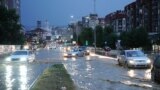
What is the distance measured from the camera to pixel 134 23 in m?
198

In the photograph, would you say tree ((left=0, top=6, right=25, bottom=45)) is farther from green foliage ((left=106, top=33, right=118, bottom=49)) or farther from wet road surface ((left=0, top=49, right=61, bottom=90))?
wet road surface ((left=0, top=49, right=61, bottom=90))

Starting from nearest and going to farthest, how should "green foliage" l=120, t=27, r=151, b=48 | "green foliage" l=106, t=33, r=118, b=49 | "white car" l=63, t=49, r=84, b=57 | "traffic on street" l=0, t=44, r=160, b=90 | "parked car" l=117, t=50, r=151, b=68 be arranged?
"traffic on street" l=0, t=44, r=160, b=90, "parked car" l=117, t=50, r=151, b=68, "white car" l=63, t=49, r=84, b=57, "green foliage" l=120, t=27, r=151, b=48, "green foliage" l=106, t=33, r=118, b=49

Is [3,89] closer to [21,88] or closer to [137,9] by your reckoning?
[21,88]

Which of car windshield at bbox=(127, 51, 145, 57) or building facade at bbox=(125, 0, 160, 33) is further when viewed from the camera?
building facade at bbox=(125, 0, 160, 33)

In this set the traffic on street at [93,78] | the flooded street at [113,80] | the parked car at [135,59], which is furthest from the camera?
the parked car at [135,59]

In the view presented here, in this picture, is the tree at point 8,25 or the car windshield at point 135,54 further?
the tree at point 8,25

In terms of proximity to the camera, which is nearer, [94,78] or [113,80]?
[113,80]

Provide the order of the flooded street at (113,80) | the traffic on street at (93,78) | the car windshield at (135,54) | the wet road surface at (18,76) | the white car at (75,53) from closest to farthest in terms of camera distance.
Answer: the wet road surface at (18,76) < the flooded street at (113,80) < the traffic on street at (93,78) < the car windshield at (135,54) < the white car at (75,53)

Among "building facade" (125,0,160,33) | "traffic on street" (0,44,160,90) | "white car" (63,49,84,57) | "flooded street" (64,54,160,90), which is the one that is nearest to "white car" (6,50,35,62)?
"traffic on street" (0,44,160,90)

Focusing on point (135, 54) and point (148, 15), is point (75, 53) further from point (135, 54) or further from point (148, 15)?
point (148, 15)

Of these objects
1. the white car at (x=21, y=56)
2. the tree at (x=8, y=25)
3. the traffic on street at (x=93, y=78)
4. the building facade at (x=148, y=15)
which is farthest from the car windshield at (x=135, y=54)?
the building facade at (x=148, y=15)

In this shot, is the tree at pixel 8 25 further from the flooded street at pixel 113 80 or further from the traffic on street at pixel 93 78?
the flooded street at pixel 113 80

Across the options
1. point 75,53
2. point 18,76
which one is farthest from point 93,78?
point 75,53

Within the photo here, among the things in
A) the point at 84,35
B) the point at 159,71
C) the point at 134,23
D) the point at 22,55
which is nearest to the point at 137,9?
the point at 134,23
